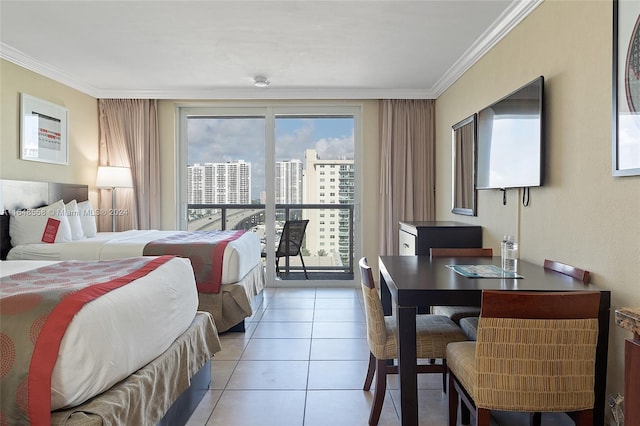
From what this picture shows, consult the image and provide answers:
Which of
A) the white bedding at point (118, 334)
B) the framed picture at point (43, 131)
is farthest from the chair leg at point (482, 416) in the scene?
the framed picture at point (43, 131)

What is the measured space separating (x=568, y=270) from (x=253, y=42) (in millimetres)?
2995

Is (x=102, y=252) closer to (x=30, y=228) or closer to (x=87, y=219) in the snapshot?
(x=30, y=228)

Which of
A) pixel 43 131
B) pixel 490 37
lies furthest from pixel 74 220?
pixel 490 37

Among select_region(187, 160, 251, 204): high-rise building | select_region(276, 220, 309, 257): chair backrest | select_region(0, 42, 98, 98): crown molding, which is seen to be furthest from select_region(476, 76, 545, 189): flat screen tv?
select_region(0, 42, 98, 98): crown molding

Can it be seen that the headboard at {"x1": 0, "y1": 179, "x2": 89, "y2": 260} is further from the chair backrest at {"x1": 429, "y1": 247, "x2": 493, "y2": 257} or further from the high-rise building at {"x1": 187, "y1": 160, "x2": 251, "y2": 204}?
the chair backrest at {"x1": 429, "y1": 247, "x2": 493, "y2": 257}

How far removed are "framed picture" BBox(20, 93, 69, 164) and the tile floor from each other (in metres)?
2.70

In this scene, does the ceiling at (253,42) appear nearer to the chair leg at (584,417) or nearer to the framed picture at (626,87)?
the framed picture at (626,87)

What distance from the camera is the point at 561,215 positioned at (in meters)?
2.46

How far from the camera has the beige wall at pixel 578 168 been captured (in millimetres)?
1970

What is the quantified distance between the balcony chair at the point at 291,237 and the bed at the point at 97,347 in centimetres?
331

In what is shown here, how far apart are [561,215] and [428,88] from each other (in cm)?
318

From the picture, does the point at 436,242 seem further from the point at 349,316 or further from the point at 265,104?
the point at 265,104

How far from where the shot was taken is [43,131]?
432 cm

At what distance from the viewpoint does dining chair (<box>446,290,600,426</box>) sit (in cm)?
153
